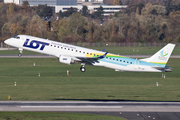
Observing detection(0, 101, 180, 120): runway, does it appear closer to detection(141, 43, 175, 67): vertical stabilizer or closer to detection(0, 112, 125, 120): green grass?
detection(0, 112, 125, 120): green grass

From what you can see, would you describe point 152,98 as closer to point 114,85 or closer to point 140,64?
point 140,64

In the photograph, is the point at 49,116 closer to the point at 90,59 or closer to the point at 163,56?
the point at 90,59

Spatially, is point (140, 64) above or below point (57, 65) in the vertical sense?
above

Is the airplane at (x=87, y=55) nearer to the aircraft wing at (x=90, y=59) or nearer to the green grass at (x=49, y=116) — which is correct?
the aircraft wing at (x=90, y=59)

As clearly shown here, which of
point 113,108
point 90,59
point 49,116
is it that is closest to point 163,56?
point 90,59

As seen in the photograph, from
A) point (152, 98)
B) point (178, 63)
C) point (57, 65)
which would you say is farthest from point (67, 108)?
point (178, 63)

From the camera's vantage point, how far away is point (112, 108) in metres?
46.4

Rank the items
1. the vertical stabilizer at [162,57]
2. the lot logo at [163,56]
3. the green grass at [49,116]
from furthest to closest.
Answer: the lot logo at [163,56] → the vertical stabilizer at [162,57] → the green grass at [49,116]

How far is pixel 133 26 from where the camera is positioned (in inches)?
7505

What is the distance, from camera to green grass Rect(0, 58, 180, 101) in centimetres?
6016

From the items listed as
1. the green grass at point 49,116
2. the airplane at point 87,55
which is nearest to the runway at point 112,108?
the green grass at point 49,116

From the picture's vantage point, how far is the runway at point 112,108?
138 ft

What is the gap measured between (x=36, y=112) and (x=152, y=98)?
2397 cm

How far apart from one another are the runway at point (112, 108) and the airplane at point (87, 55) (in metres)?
9.49
